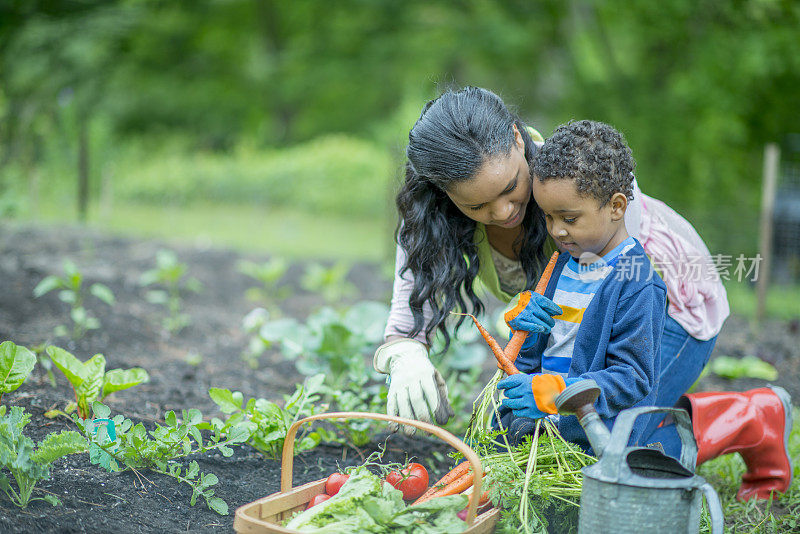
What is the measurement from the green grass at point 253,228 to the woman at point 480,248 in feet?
13.0

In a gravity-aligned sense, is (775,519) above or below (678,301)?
below

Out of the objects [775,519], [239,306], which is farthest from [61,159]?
[775,519]

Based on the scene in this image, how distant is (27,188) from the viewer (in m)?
7.47

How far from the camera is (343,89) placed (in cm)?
1381

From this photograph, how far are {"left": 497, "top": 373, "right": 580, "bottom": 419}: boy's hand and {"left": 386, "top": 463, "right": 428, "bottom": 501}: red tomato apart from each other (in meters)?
0.36

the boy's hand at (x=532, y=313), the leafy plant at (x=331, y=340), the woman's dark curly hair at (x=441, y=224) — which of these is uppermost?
the woman's dark curly hair at (x=441, y=224)

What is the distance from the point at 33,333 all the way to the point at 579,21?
32.3 feet

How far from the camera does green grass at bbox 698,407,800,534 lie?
2.04m

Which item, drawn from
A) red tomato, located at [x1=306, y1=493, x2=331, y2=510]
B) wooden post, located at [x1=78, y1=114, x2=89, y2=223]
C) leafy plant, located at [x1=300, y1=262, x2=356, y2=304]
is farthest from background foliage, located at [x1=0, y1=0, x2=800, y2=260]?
red tomato, located at [x1=306, y1=493, x2=331, y2=510]

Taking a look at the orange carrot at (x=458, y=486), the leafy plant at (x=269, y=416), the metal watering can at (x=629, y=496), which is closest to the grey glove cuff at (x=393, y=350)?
the leafy plant at (x=269, y=416)

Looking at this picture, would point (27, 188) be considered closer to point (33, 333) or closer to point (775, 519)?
point (33, 333)

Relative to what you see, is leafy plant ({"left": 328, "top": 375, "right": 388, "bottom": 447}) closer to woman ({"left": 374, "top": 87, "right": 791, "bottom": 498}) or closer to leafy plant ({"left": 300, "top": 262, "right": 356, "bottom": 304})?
woman ({"left": 374, "top": 87, "right": 791, "bottom": 498})

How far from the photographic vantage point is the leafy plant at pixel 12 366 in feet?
6.32

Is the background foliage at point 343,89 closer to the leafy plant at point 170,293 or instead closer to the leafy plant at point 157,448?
the leafy plant at point 170,293
